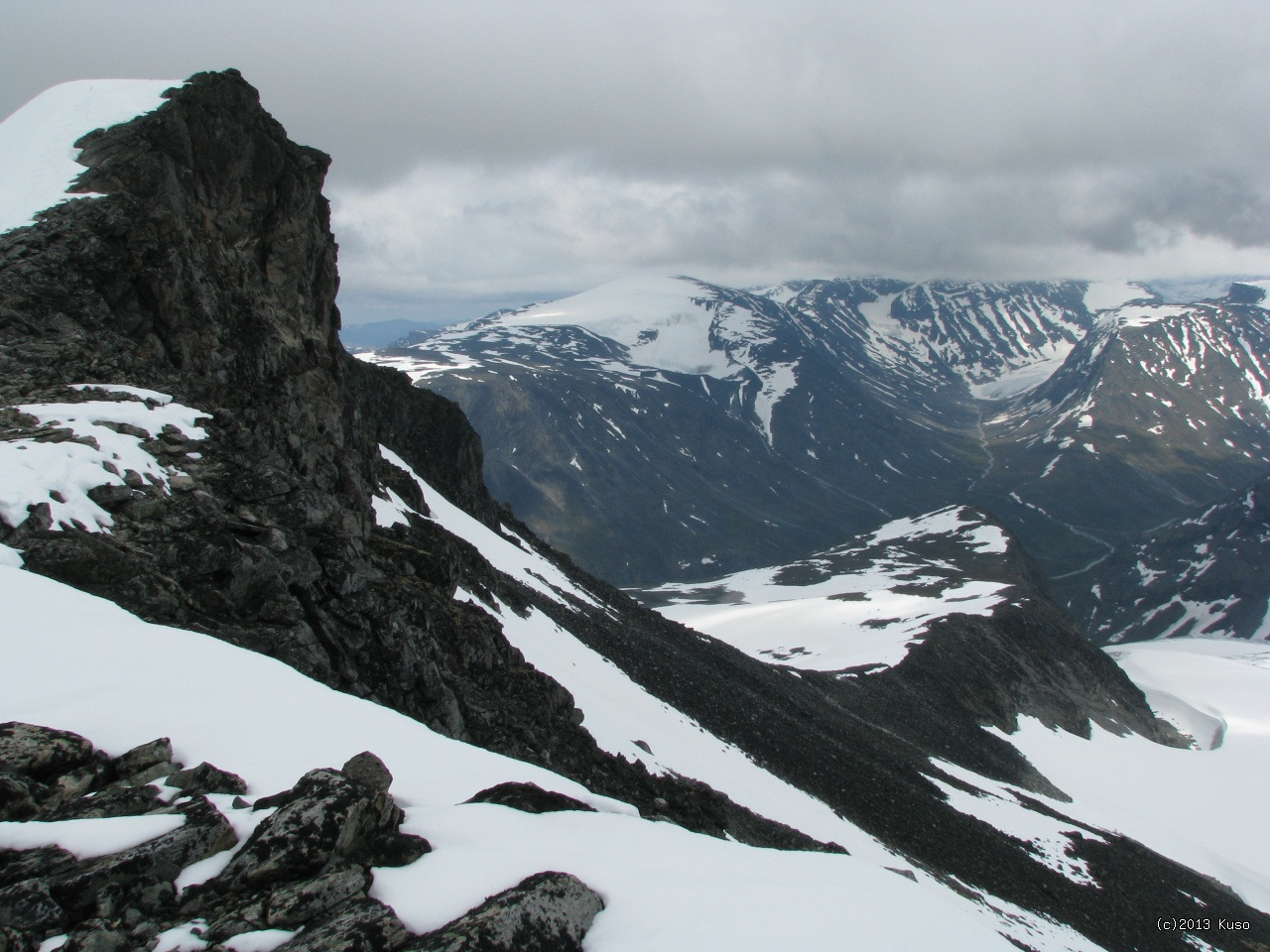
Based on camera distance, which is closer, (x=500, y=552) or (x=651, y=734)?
(x=651, y=734)

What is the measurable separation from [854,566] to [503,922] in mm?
199593

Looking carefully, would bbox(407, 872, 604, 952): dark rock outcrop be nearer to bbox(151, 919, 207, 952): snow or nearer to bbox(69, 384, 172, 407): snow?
bbox(151, 919, 207, 952): snow

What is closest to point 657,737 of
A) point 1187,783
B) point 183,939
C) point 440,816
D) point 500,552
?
point 440,816

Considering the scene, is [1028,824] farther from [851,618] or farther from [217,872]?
[851,618]

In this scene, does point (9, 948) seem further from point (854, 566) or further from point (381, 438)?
point (854, 566)

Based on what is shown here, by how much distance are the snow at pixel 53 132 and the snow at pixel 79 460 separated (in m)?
10.2

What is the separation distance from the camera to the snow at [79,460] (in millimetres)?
12258

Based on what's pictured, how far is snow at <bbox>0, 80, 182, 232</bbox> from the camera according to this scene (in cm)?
2315

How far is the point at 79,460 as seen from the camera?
13805 mm

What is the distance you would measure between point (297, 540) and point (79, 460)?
4.42m

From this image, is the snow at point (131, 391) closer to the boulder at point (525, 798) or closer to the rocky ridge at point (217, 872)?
the rocky ridge at point (217, 872)

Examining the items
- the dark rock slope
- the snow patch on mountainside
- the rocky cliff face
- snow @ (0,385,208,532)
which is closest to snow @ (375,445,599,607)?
the dark rock slope

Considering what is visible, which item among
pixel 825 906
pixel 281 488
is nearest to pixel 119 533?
pixel 281 488

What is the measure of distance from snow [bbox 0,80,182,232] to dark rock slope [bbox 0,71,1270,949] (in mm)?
845
